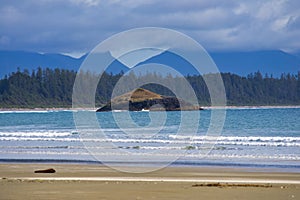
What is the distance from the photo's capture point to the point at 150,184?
72.1ft

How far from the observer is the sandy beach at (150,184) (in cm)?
1905

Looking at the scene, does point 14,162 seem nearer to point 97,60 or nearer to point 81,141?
point 97,60

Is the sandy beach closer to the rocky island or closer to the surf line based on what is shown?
the surf line

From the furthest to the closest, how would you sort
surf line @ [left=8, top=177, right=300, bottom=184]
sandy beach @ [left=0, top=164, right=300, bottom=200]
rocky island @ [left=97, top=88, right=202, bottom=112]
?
rocky island @ [left=97, top=88, right=202, bottom=112] < surf line @ [left=8, top=177, right=300, bottom=184] < sandy beach @ [left=0, top=164, right=300, bottom=200]

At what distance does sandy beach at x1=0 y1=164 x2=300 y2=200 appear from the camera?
19.0 meters

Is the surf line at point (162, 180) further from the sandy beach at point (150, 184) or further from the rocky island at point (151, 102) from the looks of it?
the rocky island at point (151, 102)

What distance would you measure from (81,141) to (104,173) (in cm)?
2333

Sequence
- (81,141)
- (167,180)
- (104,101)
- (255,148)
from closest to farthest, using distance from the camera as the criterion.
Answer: (167,180) < (255,148) < (81,141) < (104,101)

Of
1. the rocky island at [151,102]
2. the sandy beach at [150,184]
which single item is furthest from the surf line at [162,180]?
the rocky island at [151,102]

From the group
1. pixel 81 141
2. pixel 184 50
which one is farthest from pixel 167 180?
pixel 81 141

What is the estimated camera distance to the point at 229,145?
43.3m

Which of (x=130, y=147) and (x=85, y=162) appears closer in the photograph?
(x=85, y=162)

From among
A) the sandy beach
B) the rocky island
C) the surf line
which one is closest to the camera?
the sandy beach

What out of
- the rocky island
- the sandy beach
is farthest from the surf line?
the rocky island
